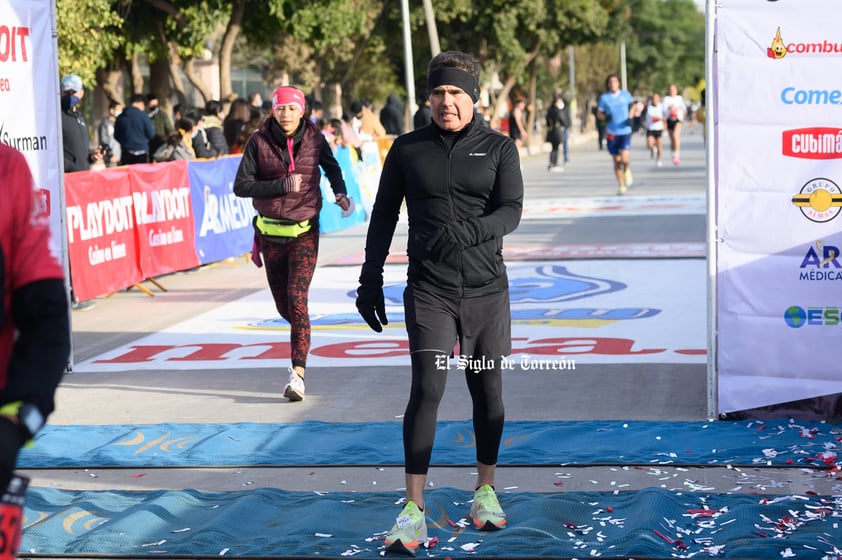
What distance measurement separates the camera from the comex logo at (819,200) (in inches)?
282

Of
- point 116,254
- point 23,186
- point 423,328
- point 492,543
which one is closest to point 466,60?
point 423,328

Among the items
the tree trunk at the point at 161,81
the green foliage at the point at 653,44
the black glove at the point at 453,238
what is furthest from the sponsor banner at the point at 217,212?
the green foliage at the point at 653,44

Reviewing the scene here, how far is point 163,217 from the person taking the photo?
14.3 meters

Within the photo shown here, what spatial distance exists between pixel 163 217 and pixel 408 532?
31.5 ft

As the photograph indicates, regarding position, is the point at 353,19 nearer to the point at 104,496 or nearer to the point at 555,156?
the point at 555,156

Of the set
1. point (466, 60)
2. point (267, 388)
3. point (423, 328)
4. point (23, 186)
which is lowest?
point (267, 388)

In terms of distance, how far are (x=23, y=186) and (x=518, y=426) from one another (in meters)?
4.66

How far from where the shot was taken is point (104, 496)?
244 inches

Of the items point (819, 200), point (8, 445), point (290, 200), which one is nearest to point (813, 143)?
point (819, 200)

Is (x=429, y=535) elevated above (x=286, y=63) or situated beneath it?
situated beneath

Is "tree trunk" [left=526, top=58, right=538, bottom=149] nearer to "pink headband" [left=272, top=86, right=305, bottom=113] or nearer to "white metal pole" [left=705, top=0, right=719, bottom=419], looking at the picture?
"pink headband" [left=272, top=86, right=305, bottom=113]

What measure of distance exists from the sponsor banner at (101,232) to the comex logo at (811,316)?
23.0 feet

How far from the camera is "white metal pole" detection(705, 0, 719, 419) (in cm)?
715

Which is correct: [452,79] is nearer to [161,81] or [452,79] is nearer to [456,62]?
[456,62]
